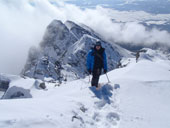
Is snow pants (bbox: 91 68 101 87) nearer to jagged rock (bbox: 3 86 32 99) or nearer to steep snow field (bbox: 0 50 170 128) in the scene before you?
steep snow field (bbox: 0 50 170 128)

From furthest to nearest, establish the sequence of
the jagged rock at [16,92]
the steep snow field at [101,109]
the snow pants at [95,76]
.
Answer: the jagged rock at [16,92]
the snow pants at [95,76]
the steep snow field at [101,109]

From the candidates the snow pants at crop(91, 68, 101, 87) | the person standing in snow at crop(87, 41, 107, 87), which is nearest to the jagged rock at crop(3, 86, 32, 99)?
the snow pants at crop(91, 68, 101, 87)

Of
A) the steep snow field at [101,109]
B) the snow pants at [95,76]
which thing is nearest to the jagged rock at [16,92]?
the snow pants at [95,76]

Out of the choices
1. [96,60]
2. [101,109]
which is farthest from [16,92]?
[101,109]

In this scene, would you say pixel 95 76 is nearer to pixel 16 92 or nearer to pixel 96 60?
pixel 96 60

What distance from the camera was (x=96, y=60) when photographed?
13.5m

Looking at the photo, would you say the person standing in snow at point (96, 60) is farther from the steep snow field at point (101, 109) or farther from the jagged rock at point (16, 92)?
the jagged rock at point (16, 92)

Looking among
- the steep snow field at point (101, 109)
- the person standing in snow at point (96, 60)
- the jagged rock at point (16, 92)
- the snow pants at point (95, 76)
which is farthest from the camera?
the jagged rock at point (16, 92)

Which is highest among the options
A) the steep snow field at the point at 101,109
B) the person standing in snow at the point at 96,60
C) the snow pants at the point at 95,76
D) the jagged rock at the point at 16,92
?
the person standing in snow at the point at 96,60

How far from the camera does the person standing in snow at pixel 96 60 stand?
13.2 m

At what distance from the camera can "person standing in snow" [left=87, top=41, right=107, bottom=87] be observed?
13.2 metres

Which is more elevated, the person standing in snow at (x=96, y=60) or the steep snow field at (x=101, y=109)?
the person standing in snow at (x=96, y=60)

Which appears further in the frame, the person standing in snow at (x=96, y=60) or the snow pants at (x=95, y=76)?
the snow pants at (x=95, y=76)

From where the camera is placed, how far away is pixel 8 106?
7.90m
